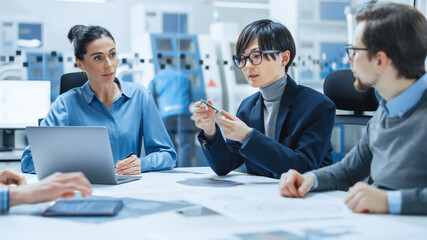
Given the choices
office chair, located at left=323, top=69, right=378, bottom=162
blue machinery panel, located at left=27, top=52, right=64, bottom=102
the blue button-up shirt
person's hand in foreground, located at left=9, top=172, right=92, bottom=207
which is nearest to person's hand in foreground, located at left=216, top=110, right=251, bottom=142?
the blue button-up shirt

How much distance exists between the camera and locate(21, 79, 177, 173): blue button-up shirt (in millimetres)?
2098

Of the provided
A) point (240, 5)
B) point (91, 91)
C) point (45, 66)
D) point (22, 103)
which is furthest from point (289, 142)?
point (240, 5)

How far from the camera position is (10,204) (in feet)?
3.77

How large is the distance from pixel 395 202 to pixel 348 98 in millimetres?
1124

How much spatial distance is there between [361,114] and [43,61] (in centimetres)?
347

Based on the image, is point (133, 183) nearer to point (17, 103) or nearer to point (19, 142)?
point (17, 103)

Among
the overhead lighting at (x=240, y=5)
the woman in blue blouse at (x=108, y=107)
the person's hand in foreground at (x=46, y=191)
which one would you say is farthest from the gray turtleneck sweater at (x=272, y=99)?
the overhead lighting at (x=240, y=5)

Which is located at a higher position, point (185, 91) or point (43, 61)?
Result: point (43, 61)

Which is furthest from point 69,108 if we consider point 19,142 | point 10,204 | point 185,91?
point 185,91

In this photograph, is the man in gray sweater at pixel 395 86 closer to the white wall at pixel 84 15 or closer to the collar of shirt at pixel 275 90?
the collar of shirt at pixel 275 90

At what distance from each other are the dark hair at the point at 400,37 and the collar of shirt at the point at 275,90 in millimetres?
690

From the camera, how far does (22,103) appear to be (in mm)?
3699

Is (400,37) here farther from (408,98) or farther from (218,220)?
(218,220)

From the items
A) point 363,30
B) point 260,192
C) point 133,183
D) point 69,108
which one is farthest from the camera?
point 69,108
